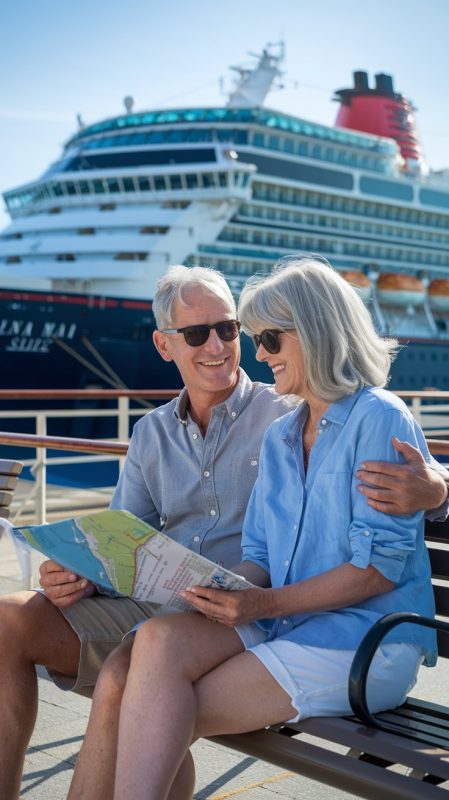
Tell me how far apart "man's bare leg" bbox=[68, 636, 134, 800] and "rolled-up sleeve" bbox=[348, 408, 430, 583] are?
49 cm

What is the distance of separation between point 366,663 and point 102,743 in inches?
19.7

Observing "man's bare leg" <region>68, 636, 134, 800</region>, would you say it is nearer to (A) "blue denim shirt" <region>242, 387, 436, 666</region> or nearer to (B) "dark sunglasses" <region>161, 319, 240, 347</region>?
(A) "blue denim shirt" <region>242, 387, 436, 666</region>

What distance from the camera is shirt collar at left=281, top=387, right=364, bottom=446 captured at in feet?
6.72

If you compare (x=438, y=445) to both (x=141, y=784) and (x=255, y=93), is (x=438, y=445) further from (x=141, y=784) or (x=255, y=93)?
(x=255, y=93)

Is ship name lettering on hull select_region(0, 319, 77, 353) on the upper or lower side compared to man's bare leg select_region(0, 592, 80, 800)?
upper

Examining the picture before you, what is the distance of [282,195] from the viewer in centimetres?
2666

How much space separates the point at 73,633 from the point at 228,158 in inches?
899

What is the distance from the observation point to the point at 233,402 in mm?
2494

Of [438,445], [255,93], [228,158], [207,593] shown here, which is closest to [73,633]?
[207,593]

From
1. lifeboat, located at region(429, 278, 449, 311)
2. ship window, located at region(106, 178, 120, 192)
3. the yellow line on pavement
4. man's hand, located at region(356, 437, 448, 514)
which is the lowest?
the yellow line on pavement

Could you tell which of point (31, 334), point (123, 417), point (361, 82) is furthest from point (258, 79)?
point (123, 417)

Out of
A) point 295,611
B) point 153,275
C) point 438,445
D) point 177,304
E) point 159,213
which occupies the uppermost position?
point 159,213

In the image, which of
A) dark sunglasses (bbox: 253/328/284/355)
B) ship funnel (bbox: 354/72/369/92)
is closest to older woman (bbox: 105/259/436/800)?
dark sunglasses (bbox: 253/328/284/355)

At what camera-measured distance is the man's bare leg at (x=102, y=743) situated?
190 centimetres
